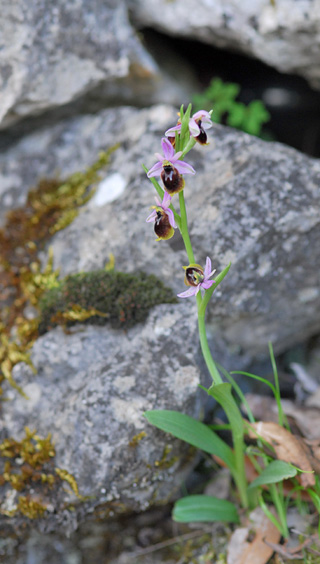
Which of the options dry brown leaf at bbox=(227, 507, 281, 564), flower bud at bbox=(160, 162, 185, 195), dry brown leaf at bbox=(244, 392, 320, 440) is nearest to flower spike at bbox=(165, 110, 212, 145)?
flower bud at bbox=(160, 162, 185, 195)

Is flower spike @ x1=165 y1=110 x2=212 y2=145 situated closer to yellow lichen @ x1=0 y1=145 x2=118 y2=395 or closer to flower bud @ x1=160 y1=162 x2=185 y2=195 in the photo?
flower bud @ x1=160 y1=162 x2=185 y2=195

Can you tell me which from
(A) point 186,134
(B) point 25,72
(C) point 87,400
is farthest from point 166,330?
(B) point 25,72

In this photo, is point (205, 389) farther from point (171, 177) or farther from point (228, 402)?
point (171, 177)

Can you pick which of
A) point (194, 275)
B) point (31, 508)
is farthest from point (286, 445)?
point (31, 508)

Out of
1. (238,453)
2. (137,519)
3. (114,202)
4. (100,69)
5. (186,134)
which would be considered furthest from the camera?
(100,69)

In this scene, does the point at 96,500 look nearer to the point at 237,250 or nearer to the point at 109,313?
the point at 109,313
